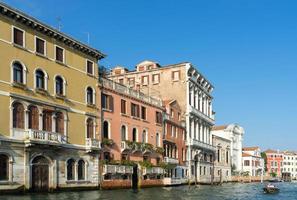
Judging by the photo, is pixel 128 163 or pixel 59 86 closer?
pixel 59 86

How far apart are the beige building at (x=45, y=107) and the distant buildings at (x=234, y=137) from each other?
49264 millimetres

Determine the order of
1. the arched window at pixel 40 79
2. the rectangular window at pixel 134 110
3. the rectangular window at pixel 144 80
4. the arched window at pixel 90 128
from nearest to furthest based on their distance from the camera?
the arched window at pixel 40 79 → the arched window at pixel 90 128 → the rectangular window at pixel 134 110 → the rectangular window at pixel 144 80

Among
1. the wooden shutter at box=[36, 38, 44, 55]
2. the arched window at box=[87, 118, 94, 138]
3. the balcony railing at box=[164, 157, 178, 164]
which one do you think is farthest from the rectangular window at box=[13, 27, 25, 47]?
the balcony railing at box=[164, 157, 178, 164]

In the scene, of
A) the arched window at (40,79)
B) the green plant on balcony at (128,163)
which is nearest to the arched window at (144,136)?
the green plant on balcony at (128,163)

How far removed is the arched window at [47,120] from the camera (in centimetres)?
2860

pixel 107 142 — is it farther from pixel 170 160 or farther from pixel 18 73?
pixel 170 160

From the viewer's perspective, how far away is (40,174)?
91.8 ft

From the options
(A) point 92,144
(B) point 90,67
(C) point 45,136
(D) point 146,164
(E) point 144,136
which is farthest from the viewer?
(E) point 144,136

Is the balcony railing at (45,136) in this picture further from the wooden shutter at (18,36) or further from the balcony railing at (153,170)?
the balcony railing at (153,170)

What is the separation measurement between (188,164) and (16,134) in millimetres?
31463

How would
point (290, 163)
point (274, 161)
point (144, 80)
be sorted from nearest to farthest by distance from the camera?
point (144, 80) < point (274, 161) < point (290, 163)

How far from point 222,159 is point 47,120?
49259 millimetres

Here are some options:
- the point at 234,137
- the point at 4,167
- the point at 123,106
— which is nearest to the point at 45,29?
the point at 4,167

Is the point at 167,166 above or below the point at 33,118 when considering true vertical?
below
